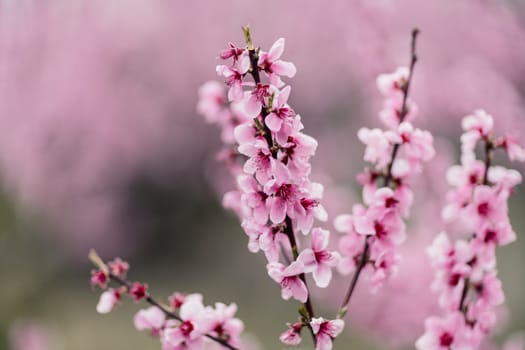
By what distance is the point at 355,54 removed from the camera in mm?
1501

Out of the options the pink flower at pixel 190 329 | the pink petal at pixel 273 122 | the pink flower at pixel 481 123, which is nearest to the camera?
the pink petal at pixel 273 122

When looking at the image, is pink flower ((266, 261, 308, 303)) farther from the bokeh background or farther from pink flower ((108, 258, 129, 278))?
the bokeh background

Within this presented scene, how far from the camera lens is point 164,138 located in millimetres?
4375

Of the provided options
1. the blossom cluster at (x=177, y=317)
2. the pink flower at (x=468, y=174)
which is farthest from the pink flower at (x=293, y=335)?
the pink flower at (x=468, y=174)

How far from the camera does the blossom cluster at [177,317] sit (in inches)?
26.9

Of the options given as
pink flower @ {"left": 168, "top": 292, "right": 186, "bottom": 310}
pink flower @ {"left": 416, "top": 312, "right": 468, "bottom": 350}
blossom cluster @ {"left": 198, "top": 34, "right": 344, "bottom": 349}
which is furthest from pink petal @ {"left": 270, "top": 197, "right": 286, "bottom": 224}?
pink flower @ {"left": 416, "top": 312, "right": 468, "bottom": 350}

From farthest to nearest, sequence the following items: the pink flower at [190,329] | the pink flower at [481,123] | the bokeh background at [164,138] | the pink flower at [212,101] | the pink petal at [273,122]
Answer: the bokeh background at [164,138] < the pink flower at [212,101] < the pink flower at [481,123] < the pink flower at [190,329] < the pink petal at [273,122]

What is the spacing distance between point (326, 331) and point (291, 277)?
0.07 metres

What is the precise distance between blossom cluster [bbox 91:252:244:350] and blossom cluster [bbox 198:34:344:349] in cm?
12

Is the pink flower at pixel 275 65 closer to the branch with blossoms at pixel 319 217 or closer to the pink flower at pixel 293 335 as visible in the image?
the branch with blossoms at pixel 319 217

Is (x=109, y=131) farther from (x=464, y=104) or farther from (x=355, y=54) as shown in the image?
(x=355, y=54)

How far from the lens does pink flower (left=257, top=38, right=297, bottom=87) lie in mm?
590

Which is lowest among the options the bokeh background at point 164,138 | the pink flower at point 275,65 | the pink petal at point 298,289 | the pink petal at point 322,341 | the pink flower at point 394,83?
the pink petal at point 322,341

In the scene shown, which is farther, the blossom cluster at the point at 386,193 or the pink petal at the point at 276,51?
the blossom cluster at the point at 386,193
